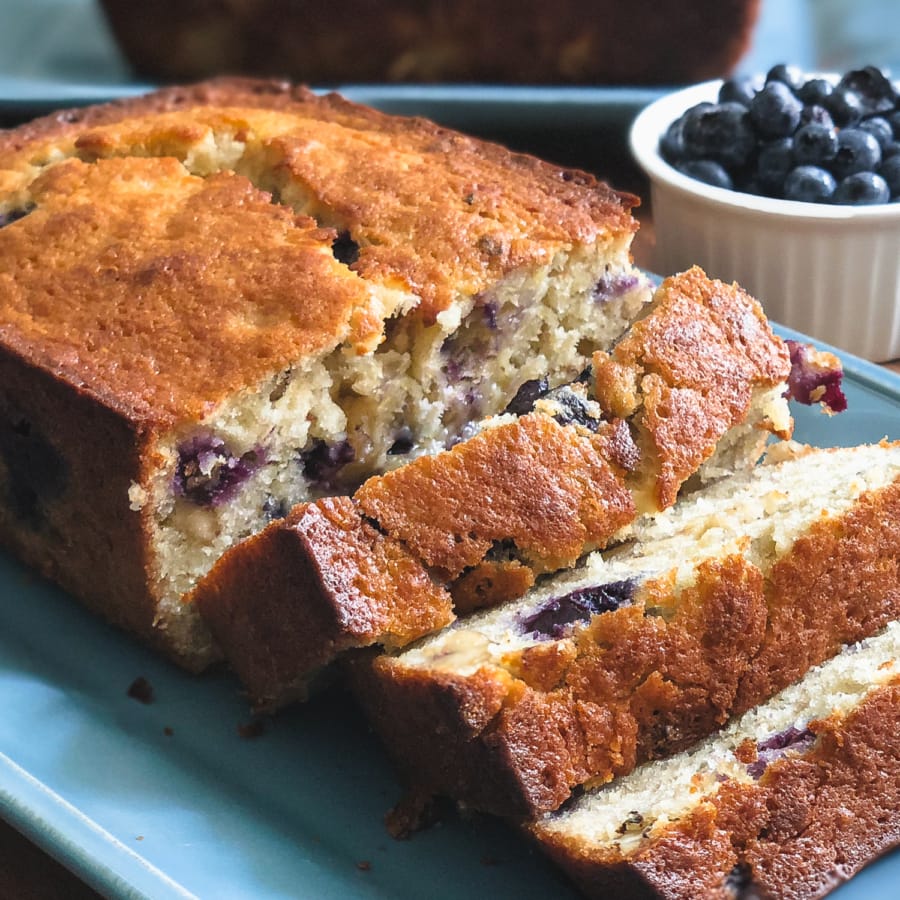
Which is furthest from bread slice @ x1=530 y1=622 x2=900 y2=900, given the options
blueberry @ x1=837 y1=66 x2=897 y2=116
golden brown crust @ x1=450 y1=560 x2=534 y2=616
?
blueberry @ x1=837 y1=66 x2=897 y2=116

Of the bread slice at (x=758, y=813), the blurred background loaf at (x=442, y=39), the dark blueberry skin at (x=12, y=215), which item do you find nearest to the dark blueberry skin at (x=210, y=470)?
the bread slice at (x=758, y=813)

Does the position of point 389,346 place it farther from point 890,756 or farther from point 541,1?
point 541,1

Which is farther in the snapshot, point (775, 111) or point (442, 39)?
point (442, 39)

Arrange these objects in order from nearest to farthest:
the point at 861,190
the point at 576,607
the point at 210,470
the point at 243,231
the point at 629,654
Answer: the point at 629,654 < the point at 576,607 < the point at 210,470 < the point at 243,231 < the point at 861,190

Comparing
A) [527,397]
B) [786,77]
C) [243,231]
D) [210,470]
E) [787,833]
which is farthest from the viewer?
[786,77]

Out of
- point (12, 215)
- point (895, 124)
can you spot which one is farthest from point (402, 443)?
point (895, 124)

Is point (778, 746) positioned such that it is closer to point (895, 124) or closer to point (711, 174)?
point (711, 174)

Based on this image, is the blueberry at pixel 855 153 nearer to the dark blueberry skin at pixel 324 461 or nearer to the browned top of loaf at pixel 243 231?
the browned top of loaf at pixel 243 231
